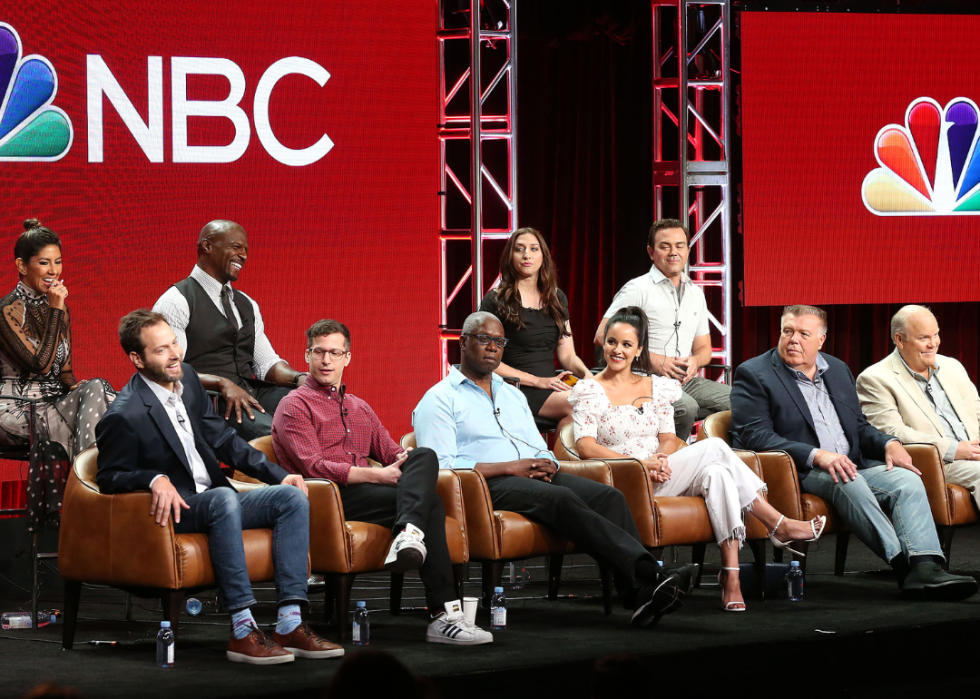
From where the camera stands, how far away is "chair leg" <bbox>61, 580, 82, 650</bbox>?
3791 mm

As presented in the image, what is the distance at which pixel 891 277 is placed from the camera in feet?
22.7

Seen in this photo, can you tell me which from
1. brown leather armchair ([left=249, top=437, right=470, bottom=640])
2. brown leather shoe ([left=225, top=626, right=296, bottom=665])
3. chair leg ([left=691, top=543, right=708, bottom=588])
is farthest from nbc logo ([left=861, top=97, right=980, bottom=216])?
brown leather shoe ([left=225, top=626, right=296, bottom=665])

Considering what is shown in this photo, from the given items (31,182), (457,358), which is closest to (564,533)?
(457,358)

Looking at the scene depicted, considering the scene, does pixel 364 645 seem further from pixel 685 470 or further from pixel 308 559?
pixel 685 470

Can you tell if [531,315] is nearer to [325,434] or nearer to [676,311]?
[676,311]

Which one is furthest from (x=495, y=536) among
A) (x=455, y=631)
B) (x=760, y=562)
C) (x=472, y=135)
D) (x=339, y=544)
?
(x=472, y=135)

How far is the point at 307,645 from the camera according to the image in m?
3.63

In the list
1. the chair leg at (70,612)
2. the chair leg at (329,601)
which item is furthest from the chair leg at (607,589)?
the chair leg at (70,612)

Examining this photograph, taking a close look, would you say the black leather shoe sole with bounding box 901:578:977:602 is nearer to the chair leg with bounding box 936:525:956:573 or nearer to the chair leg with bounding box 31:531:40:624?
the chair leg with bounding box 936:525:956:573

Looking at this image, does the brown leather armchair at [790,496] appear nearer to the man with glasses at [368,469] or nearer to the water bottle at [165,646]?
the man with glasses at [368,469]

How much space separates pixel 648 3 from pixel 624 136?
0.78 metres

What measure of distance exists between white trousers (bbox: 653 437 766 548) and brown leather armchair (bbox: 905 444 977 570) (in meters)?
0.84

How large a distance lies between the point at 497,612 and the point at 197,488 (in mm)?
1045

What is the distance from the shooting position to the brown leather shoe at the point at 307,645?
362 cm
